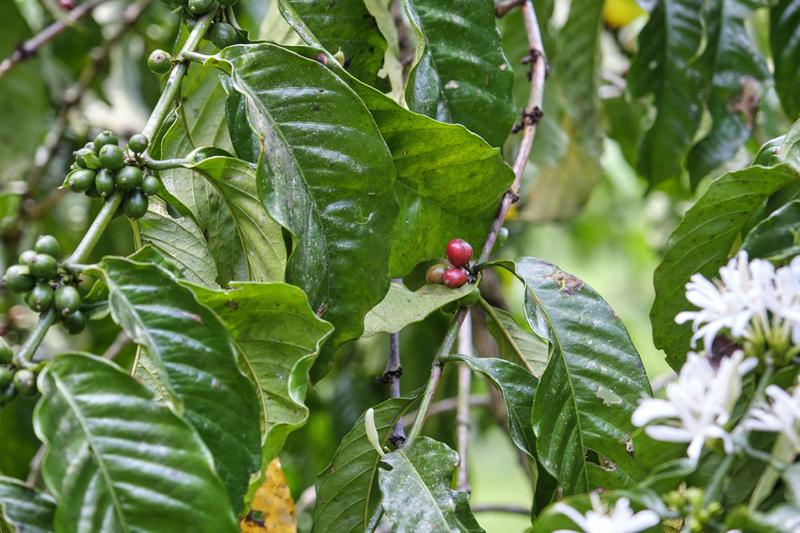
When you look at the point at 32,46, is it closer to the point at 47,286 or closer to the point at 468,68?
the point at 468,68

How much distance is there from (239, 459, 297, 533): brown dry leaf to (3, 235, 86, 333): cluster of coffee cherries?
0.84 ft

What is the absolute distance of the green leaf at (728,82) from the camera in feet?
4.53

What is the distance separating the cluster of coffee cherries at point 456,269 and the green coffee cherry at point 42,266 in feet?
1.26

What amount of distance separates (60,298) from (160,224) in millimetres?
201

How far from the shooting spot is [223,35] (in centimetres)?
86

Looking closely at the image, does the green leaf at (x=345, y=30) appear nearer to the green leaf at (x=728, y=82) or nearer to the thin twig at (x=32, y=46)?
the green leaf at (x=728, y=82)

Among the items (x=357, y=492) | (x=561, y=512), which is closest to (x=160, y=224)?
(x=357, y=492)

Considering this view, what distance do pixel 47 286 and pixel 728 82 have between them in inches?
43.6

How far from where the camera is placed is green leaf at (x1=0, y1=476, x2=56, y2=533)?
2.00 ft

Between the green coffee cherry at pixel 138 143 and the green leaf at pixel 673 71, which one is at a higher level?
the green leaf at pixel 673 71

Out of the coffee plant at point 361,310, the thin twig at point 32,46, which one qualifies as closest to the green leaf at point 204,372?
the coffee plant at point 361,310

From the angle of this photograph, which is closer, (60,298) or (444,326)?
(60,298)

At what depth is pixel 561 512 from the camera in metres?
0.56

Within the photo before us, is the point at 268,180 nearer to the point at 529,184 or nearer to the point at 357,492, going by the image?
the point at 357,492
